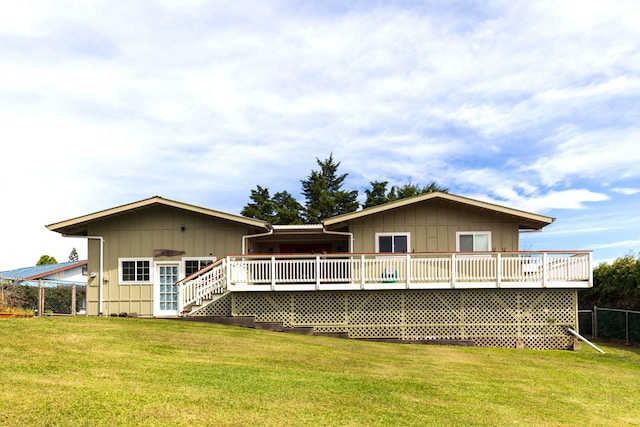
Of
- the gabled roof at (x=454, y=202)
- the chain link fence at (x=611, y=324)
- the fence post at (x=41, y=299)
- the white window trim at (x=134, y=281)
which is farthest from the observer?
the chain link fence at (x=611, y=324)

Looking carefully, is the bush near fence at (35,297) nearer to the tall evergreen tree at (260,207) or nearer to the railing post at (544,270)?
the railing post at (544,270)

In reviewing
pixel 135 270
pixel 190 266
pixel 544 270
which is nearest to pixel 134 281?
pixel 135 270

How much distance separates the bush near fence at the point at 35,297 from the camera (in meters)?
20.5

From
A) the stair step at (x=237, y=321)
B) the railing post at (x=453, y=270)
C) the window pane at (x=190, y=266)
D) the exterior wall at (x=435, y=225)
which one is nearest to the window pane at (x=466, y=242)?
the exterior wall at (x=435, y=225)

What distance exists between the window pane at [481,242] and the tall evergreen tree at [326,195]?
109 ft

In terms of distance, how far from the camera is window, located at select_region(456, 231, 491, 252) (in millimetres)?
21031

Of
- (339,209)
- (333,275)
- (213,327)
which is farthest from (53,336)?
(339,209)

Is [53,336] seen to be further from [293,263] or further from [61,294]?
[61,294]

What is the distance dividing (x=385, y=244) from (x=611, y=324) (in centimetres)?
1091

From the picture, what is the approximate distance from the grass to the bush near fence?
738cm

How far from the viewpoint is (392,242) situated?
69.2 ft

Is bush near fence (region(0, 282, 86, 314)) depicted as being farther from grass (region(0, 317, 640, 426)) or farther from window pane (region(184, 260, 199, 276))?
grass (region(0, 317, 640, 426))

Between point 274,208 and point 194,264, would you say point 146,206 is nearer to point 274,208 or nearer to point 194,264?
point 194,264

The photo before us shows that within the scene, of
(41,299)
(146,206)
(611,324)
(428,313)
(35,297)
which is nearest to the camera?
(428,313)
